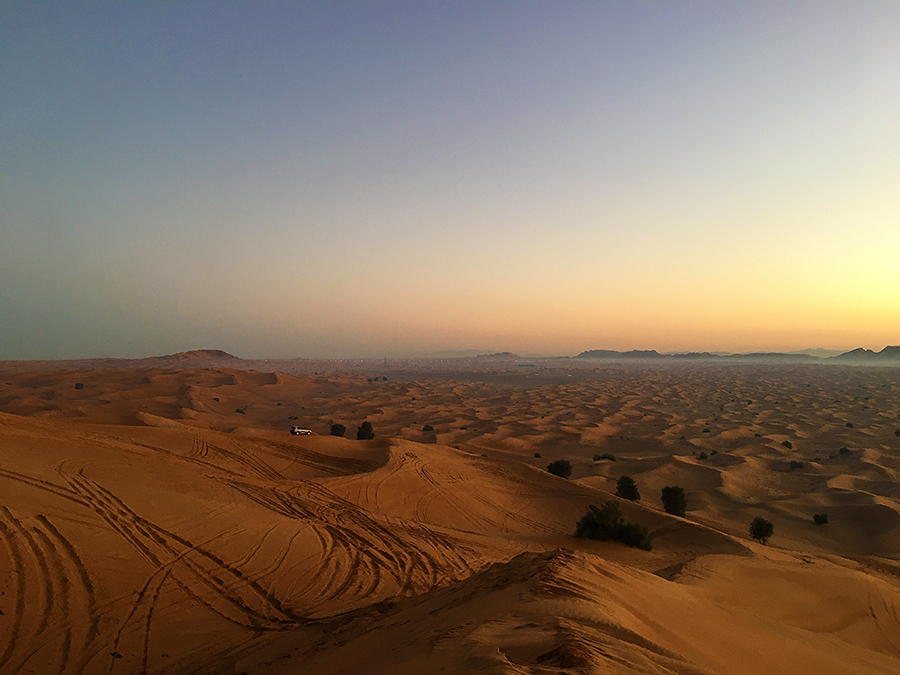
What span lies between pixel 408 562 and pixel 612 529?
696 cm

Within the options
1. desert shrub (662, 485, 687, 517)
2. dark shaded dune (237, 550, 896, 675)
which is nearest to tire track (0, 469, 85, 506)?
dark shaded dune (237, 550, 896, 675)

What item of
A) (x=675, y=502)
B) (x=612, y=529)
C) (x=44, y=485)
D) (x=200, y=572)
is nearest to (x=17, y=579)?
(x=200, y=572)

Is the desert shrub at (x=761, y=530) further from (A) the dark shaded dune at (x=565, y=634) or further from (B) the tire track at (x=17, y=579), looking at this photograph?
(B) the tire track at (x=17, y=579)

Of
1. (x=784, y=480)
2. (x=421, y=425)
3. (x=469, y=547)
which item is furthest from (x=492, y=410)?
(x=469, y=547)

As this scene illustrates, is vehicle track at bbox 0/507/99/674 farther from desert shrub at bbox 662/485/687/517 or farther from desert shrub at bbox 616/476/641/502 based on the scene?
desert shrub at bbox 662/485/687/517

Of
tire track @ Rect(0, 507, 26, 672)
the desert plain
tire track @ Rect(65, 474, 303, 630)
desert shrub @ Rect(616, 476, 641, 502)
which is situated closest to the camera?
the desert plain

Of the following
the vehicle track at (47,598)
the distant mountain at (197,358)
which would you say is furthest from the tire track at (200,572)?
the distant mountain at (197,358)

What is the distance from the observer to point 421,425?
144 feet

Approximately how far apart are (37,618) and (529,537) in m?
12.8

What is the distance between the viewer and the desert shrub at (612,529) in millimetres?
14438

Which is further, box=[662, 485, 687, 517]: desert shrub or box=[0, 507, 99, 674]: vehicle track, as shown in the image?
box=[662, 485, 687, 517]: desert shrub

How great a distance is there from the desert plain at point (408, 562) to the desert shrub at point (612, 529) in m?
0.37

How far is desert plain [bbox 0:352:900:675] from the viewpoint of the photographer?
5832 millimetres

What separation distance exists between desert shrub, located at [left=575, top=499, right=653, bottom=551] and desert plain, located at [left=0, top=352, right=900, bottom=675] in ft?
1.21
